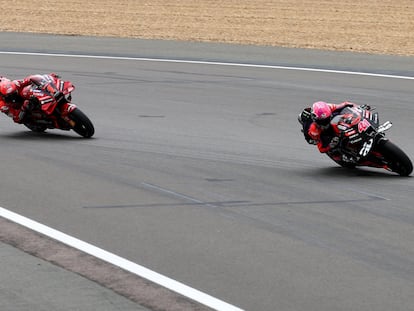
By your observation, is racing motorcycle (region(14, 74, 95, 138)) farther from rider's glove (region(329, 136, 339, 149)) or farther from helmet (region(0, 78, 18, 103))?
rider's glove (region(329, 136, 339, 149))

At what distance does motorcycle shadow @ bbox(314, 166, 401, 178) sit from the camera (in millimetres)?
12469

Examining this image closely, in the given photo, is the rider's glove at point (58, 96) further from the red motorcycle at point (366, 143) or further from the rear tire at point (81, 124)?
the red motorcycle at point (366, 143)

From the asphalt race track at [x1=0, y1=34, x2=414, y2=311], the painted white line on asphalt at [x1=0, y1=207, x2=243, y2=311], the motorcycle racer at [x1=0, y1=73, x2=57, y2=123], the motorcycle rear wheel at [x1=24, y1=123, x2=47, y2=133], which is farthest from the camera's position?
the motorcycle rear wheel at [x1=24, y1=123, x2=47, y2=133]

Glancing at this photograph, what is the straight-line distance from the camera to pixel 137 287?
7840 millimetres

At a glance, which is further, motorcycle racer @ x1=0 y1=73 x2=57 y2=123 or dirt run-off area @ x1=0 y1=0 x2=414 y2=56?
dirt run-off area @ x1=0 y1=0 x2=414 y2=56

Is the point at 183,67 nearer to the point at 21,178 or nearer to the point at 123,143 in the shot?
the point at 123,143

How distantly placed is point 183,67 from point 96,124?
7.19 m

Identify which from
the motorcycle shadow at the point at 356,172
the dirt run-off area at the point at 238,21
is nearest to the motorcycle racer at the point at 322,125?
the motorcycle shadow at the point at 356,172

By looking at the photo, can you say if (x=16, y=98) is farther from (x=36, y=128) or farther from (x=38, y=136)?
(x=38, y=136)

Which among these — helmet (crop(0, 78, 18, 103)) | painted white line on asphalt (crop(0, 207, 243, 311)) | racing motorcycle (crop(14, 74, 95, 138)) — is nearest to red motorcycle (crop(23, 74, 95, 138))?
racing motorcycle (crop(14, 74, 95, 138))

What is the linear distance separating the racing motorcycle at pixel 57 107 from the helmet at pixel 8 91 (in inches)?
12.2

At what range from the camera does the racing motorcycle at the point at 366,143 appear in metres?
12.3

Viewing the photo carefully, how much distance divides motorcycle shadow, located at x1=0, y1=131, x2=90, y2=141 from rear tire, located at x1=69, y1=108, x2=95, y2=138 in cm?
18

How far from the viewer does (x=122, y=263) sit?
8555mm
